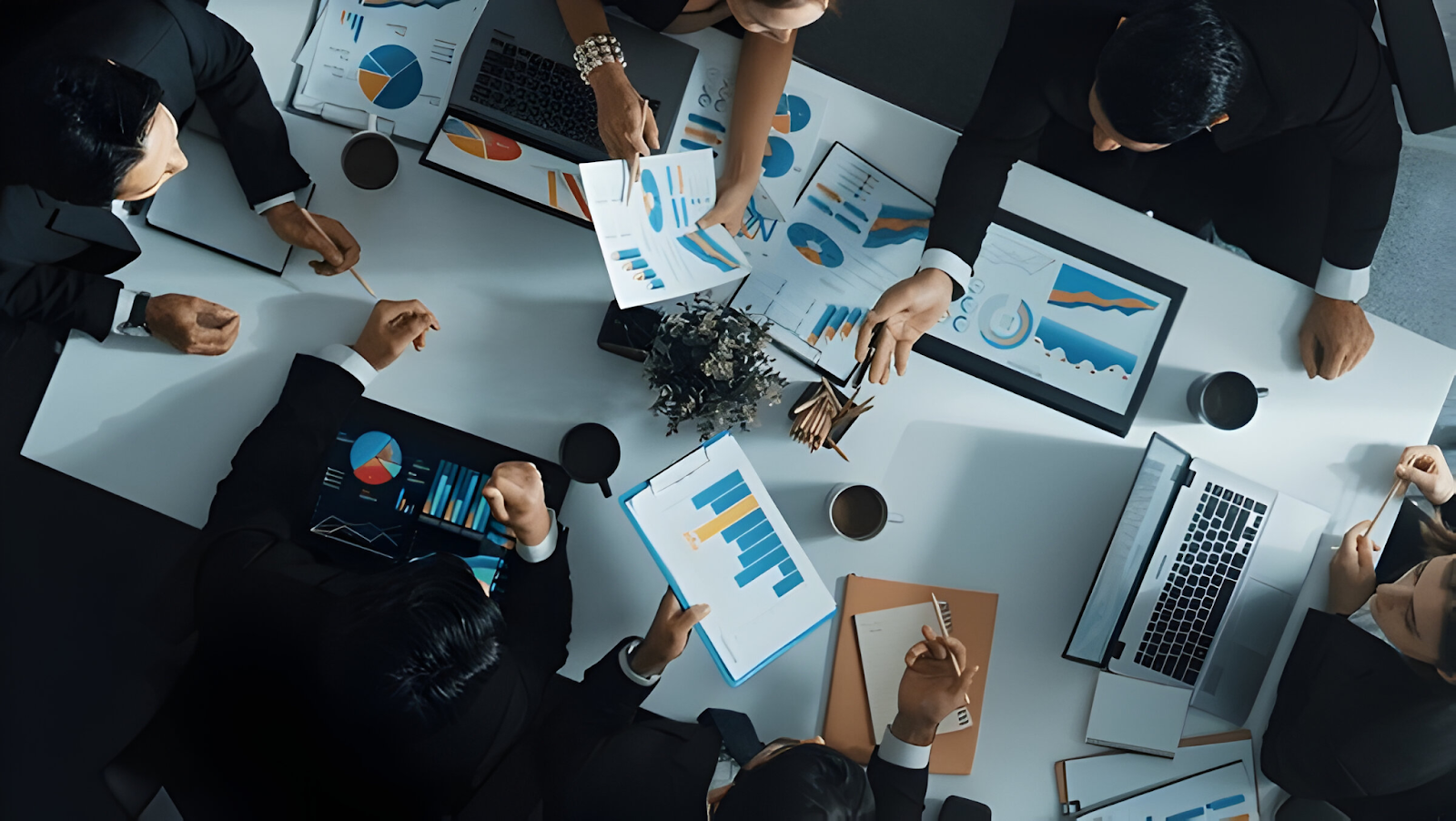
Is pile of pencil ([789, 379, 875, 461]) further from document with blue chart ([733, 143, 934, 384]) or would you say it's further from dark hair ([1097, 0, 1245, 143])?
dark hair ([1097, 0, 1245, 143])

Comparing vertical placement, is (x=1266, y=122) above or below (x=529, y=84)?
above

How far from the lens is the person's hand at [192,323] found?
1.33m

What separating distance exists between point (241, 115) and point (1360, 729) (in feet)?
7.04

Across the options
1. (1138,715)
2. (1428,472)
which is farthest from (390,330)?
(1428,472)

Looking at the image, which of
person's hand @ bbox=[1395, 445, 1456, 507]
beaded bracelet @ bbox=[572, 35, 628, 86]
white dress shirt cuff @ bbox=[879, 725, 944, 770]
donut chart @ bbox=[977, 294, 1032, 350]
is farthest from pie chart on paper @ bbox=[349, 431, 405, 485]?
person's hand @ bbox=[1395, 445, 1456, 507]

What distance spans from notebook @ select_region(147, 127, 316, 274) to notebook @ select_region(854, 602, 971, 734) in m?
1.18

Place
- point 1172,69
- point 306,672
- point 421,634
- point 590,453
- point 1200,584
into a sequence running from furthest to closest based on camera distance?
point 1200,584
point 590,453
point 1172,69
point 306,672
point 421,634

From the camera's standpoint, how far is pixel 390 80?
1.43 metres

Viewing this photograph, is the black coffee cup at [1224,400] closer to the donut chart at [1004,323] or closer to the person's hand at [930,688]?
the donut chart at [1004,323]

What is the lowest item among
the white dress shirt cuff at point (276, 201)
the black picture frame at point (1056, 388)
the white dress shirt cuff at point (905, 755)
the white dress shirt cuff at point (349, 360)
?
the white dress shirt cuff at point (905, 755)

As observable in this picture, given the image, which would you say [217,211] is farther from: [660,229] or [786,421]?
[786,421]

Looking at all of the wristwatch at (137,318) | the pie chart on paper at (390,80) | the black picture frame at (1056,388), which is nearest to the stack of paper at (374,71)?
the pie chart on paper at (390,80)

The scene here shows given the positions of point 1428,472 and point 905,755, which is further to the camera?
point 1428,472

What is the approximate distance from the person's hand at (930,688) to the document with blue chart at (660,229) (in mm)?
710
